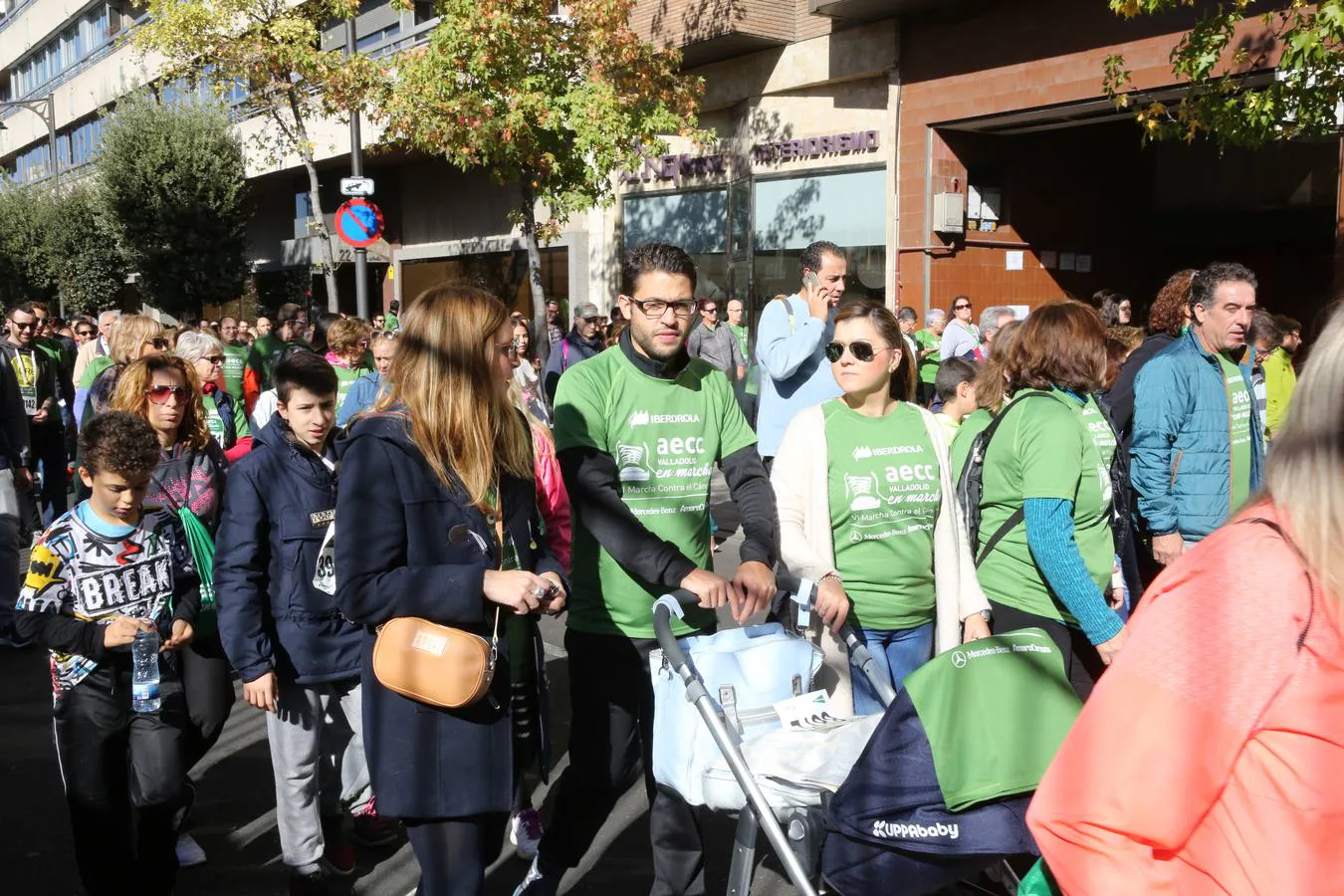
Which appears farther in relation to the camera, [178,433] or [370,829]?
[178,433]

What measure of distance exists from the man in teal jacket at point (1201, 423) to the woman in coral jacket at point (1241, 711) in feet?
12.9

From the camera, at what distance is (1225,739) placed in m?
1.40

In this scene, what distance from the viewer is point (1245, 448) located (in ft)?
17.2

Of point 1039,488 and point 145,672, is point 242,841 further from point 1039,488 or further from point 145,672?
point 1039,488

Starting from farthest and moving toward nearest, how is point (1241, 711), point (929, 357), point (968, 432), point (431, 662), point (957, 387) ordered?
point (929, 357) < point (957, 387) < point (968, 432) < point (431, 662) < point (1241, 711)

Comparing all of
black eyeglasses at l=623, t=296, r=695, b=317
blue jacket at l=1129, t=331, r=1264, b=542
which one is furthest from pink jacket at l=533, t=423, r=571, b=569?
blue jacket at l=1129, t=331, r=1264, b=542

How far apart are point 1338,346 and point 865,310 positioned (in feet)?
8.47

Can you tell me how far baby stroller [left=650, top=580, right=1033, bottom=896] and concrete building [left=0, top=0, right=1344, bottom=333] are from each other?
1160cm

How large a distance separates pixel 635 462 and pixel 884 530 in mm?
860

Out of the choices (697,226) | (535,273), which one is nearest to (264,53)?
(535,273)

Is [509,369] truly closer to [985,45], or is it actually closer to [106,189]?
[985,45]

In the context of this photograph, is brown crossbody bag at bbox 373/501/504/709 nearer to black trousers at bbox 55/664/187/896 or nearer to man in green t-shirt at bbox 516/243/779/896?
man in green t-shirt at bbox 516/243/779/896

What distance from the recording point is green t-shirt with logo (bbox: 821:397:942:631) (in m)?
3.74

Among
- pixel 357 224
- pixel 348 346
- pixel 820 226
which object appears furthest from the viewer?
pixel 820 226
